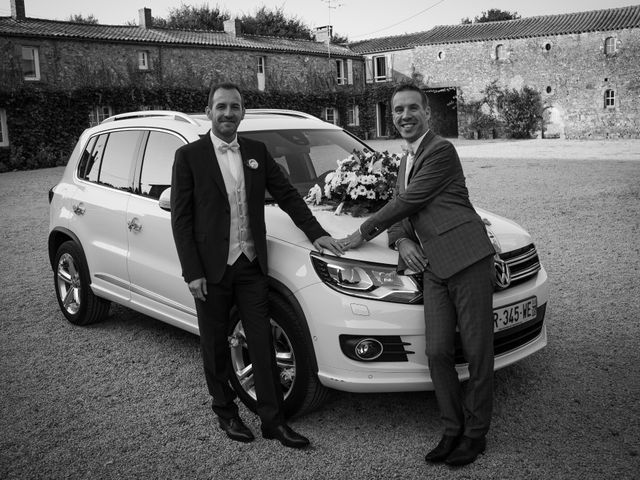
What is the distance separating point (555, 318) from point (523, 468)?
8.73 feet

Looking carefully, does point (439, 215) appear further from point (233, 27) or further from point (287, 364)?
point (233, 27)

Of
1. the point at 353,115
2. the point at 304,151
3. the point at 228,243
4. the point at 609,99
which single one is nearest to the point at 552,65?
the point at 609,99

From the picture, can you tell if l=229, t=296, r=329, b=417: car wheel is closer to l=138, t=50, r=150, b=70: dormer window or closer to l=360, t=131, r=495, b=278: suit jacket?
l=360, t=131, r=495, b=278: suit jacket

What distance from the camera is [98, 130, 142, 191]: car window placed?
5.18 m

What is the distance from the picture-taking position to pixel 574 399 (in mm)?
4121

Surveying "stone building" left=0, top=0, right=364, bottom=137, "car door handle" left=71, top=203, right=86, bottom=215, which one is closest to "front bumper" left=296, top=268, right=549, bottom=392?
"car door handle" left=71, top=203, right=86, bottom=215

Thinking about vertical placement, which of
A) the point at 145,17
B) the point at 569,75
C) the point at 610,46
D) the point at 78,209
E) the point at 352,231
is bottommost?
the point at 352,231

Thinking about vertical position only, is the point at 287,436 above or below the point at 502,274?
below

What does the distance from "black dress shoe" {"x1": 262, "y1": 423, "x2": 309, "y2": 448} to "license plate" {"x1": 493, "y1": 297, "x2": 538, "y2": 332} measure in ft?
4.24

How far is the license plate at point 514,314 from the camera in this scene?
3.64m

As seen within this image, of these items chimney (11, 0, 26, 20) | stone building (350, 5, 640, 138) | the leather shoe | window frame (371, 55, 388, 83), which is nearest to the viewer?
the leather shoe

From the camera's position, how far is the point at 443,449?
3420 millimetres

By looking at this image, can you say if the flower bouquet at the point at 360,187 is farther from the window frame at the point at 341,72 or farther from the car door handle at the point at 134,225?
the window frame at the point at 341,72

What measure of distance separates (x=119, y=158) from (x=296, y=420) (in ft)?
9.16
